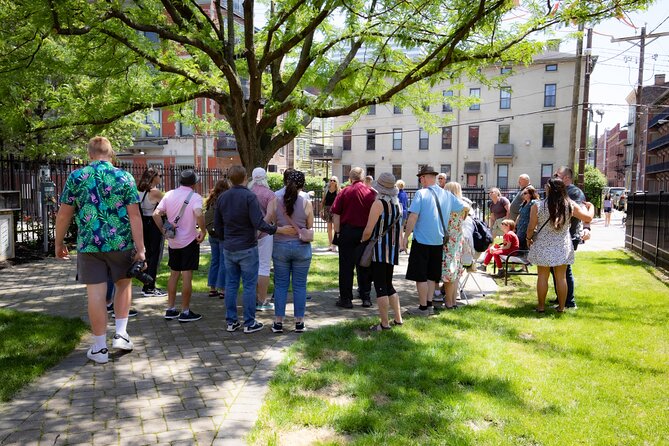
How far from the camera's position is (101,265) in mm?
4926

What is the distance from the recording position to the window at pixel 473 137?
4622cm

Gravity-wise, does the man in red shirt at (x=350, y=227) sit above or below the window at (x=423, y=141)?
below

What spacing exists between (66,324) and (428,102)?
8248mm

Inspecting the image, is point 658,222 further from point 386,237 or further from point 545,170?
point 545,170

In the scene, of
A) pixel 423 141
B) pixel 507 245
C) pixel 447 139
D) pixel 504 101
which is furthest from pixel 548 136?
pixel 507 245

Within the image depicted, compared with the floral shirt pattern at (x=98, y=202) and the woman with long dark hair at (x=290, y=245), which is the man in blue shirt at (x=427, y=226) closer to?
the woman with long dark hair at (x=290, y=245)

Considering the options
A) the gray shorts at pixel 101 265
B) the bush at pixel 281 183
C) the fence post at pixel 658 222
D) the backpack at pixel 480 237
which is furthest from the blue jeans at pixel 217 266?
the bush at pixel 281 183

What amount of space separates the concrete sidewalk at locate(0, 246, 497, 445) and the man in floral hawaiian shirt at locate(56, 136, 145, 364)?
50cm

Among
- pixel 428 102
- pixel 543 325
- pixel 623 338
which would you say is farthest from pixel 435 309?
pixel 428 102

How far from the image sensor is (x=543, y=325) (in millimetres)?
6438

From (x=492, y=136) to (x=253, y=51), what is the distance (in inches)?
1587

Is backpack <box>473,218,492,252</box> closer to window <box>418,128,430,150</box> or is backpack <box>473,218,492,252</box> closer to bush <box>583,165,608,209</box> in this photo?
bush <box>583,165,608,209</box>

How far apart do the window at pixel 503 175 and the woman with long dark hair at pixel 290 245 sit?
139ft

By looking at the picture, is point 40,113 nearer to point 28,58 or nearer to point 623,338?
point 28,58
